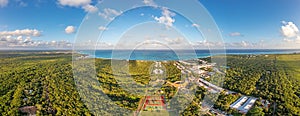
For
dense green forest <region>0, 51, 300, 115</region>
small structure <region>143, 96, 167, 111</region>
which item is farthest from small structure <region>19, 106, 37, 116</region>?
small structure <region>143, 96, 167, 111</region>

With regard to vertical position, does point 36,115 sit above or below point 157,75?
below

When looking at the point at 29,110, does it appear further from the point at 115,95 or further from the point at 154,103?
the point at 154,103

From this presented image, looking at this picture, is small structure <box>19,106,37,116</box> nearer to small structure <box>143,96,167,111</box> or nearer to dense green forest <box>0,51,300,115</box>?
dense green forest <box>0,51,300,115</box>

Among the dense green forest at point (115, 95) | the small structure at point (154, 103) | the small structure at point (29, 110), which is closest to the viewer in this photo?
the small structure at point (154, 103)

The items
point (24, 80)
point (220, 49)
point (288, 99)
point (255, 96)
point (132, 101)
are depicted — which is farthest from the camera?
point (24, 80)

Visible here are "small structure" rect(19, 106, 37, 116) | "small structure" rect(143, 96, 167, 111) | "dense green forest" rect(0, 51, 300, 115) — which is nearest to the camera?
"small structure" rect(143, 96, 167, 111)

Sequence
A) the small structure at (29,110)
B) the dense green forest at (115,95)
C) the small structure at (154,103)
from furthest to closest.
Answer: the small structure at (29,110), the dense green forest at (115,95), the small structure at (154,103)

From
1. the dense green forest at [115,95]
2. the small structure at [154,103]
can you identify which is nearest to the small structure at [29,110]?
the dense green forest at [115,95]

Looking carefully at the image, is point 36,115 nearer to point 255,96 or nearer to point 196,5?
point 196,5

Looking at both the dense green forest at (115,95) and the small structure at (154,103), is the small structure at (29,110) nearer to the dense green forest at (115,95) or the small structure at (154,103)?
the dense green forest at (115,95)

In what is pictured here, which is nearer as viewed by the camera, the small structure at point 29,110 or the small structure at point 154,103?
the small structure at point 154,103

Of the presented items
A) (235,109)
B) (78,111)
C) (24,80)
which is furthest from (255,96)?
(24,80)
